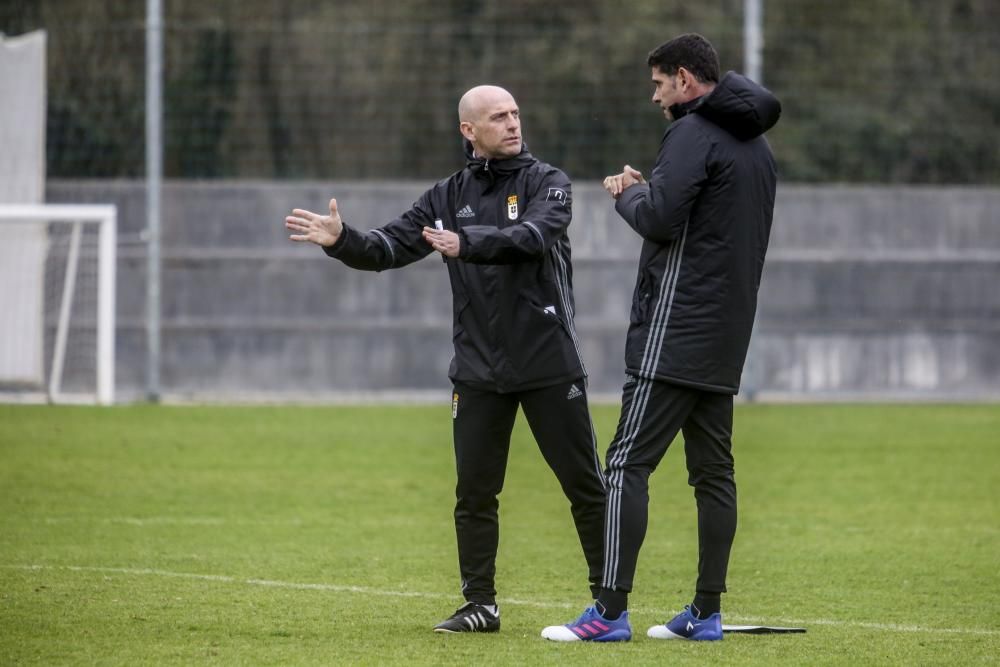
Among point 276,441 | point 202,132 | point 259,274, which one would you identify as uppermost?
point 202,132

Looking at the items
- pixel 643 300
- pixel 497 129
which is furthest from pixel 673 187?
pixel 497 129

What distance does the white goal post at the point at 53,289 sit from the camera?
18.0 meters

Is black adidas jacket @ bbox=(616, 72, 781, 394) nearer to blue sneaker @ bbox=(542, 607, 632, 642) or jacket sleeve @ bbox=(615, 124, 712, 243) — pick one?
jacket sleeve @ bbox=(615, 124, 712, 243)

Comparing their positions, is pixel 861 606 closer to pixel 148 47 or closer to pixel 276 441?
pixel 276 441

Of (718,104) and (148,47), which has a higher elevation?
(148,47)

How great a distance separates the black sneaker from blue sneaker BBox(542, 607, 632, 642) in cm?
37

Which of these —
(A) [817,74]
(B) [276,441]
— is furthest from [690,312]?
(A) [817,74]

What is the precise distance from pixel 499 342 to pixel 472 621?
108 cm

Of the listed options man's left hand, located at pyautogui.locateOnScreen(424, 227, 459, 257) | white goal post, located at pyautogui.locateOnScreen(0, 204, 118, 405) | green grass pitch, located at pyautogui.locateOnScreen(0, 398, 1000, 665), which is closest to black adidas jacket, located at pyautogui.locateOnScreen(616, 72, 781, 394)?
man's left hand, located at pyautogui.locateOnScreen(424, 227, 459, 257)

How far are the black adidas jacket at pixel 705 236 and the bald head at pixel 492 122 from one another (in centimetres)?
55

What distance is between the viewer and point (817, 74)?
22.4m

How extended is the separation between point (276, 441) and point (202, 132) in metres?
7.23

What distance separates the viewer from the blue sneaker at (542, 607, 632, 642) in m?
6.17

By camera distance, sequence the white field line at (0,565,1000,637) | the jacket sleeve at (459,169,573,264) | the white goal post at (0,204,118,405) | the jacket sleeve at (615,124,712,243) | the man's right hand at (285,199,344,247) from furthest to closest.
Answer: the white goal post at (0,204,118,405), the white field line at (0,565,1000,637), the man's right hand at (285,199,344,247), the jacket sleeve at (459,169,573,264), the jacket sleeve at (615,124,712,243)
